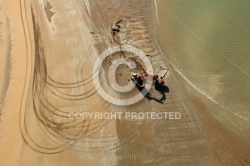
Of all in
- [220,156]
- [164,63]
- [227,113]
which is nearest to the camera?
[220,156]

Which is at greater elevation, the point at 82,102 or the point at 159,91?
the point at 82,102

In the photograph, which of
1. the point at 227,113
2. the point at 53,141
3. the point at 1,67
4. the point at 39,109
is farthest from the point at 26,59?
the point at 227,113

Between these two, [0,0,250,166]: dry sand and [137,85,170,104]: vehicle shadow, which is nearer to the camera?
[0,0,250,166]: dry sand

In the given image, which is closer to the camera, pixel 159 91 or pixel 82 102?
pixel 82 102

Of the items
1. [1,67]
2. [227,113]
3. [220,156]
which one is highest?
[1,67]

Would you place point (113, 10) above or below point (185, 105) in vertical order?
above

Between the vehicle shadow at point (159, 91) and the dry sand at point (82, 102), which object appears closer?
the dry sand at point (82, 102)

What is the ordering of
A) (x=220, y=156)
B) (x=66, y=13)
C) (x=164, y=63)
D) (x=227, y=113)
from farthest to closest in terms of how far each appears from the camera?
(x=66, y=13)
(x=164, y=63)
(x=227, y=113)
(x=220, y=156)

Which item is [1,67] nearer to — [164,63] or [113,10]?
[113,10]
